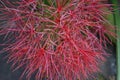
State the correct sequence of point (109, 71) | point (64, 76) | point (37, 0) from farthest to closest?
1. point (109, 71)
2. point (64, 76)
3. point (37, 0)

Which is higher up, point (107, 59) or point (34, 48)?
point (34, 48)

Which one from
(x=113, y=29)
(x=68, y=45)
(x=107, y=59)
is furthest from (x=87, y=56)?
(x=107, y=59)

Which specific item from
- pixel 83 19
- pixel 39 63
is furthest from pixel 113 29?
pixel 39 63

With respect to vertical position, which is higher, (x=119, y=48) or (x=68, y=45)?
(x=68, y=45)

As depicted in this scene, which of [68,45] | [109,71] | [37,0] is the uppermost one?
[37,0]

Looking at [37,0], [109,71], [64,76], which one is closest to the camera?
[37,0]

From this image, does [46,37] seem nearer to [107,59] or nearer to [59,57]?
[59,57]

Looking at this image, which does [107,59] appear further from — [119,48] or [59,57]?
[59,57]

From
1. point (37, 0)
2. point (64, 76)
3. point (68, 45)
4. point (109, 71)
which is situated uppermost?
point (37, 0)

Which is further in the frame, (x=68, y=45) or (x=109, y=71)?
(x=109, y=71)
